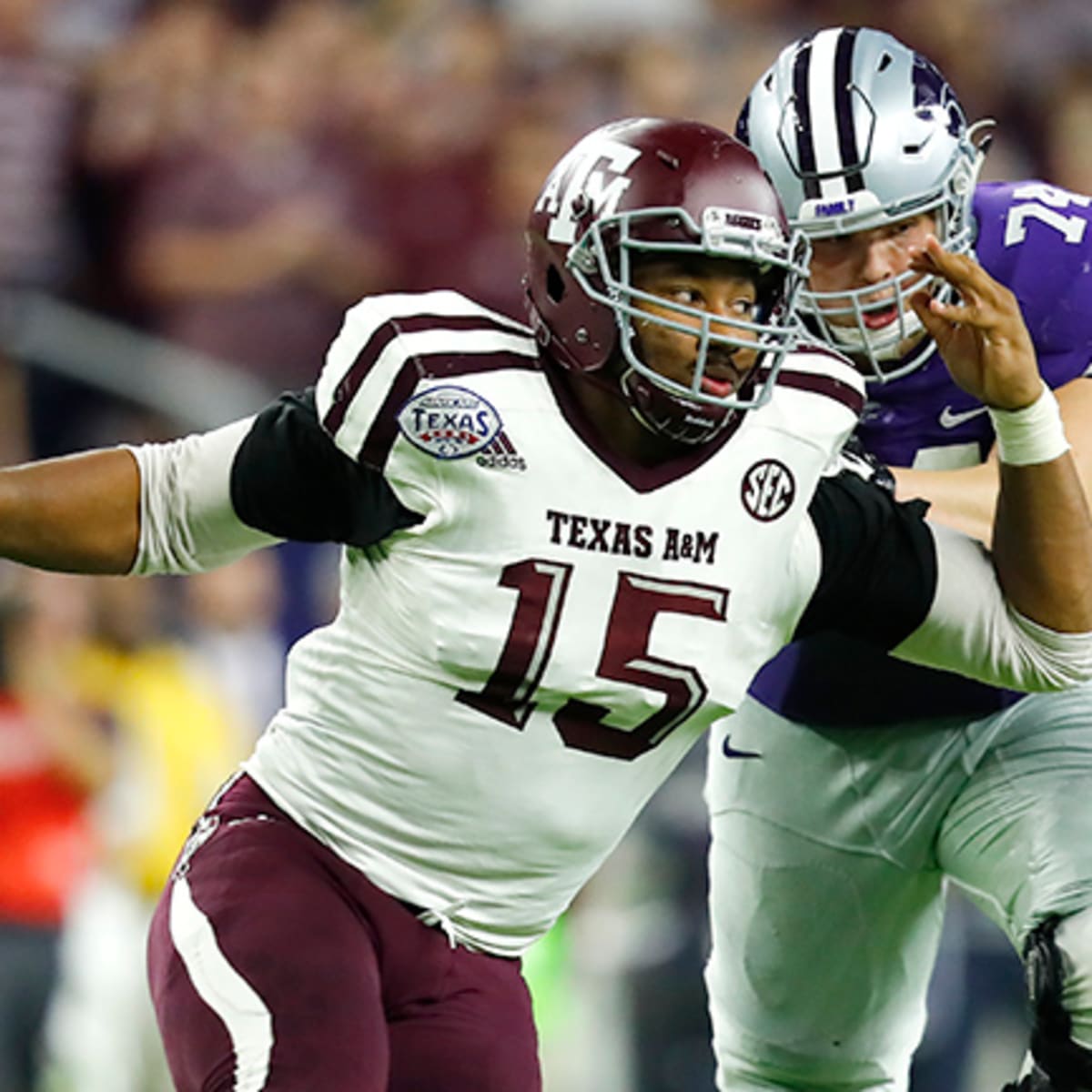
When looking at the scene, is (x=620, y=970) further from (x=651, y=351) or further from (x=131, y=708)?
(x=651, y=351)

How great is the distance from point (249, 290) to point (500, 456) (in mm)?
3174

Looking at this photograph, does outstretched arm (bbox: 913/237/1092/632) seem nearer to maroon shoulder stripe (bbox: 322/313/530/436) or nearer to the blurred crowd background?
maroon shoulder stripe (bbox: 322/313/530/436)

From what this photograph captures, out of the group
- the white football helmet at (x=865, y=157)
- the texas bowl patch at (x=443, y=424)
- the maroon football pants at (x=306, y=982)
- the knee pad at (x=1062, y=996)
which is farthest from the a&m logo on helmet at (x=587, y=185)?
the knee pad at (x=1062, y=996)

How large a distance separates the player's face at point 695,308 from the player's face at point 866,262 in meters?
0.35

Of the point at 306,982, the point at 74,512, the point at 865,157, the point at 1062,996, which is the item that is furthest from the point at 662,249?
the point at 1062,996

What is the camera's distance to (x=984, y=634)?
251 centimetres

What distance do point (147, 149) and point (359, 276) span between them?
0.59 m

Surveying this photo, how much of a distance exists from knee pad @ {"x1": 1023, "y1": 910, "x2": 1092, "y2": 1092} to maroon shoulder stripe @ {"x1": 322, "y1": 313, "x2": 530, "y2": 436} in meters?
0.95

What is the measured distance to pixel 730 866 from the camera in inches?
122

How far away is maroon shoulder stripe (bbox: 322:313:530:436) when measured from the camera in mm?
2309

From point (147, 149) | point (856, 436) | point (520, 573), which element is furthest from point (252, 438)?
point (147, 149)

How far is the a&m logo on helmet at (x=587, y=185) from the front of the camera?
2.37 meters

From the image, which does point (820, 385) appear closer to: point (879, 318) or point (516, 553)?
point (879, 318)

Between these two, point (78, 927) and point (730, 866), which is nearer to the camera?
point (730, 866)
